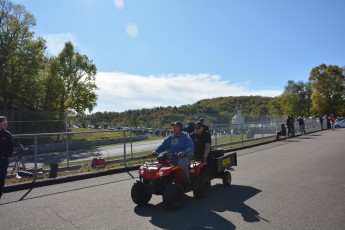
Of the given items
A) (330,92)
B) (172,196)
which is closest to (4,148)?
(172,196)

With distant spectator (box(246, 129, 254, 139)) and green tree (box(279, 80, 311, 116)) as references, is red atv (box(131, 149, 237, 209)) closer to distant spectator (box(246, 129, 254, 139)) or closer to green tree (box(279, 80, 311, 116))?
distant spectator (box(246, 129, 254, 139))

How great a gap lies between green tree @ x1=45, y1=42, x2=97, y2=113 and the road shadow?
3500cm

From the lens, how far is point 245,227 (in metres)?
5.32

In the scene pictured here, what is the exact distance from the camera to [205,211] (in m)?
6.35

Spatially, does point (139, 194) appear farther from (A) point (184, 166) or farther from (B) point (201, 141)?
(B) point (201, 141)

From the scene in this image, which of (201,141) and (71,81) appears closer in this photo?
(201,141)

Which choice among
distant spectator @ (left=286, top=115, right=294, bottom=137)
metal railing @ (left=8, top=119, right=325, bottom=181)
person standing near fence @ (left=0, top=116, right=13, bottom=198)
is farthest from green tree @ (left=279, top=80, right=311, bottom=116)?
person standing near fence @ (left=0, top=116, right=13, bottom=198)

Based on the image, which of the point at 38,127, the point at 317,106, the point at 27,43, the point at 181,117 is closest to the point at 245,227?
the point at 181,117

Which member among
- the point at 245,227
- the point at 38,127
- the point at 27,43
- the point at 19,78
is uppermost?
the point at 27,43

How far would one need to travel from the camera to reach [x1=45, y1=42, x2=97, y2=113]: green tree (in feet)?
132

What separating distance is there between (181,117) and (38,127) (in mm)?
10089

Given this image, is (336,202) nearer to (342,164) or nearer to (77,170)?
(342,164)

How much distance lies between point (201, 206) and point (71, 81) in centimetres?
3770

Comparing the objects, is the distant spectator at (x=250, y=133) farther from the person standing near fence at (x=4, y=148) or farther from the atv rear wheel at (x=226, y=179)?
the person standing near fence at (x=4, y=148)
